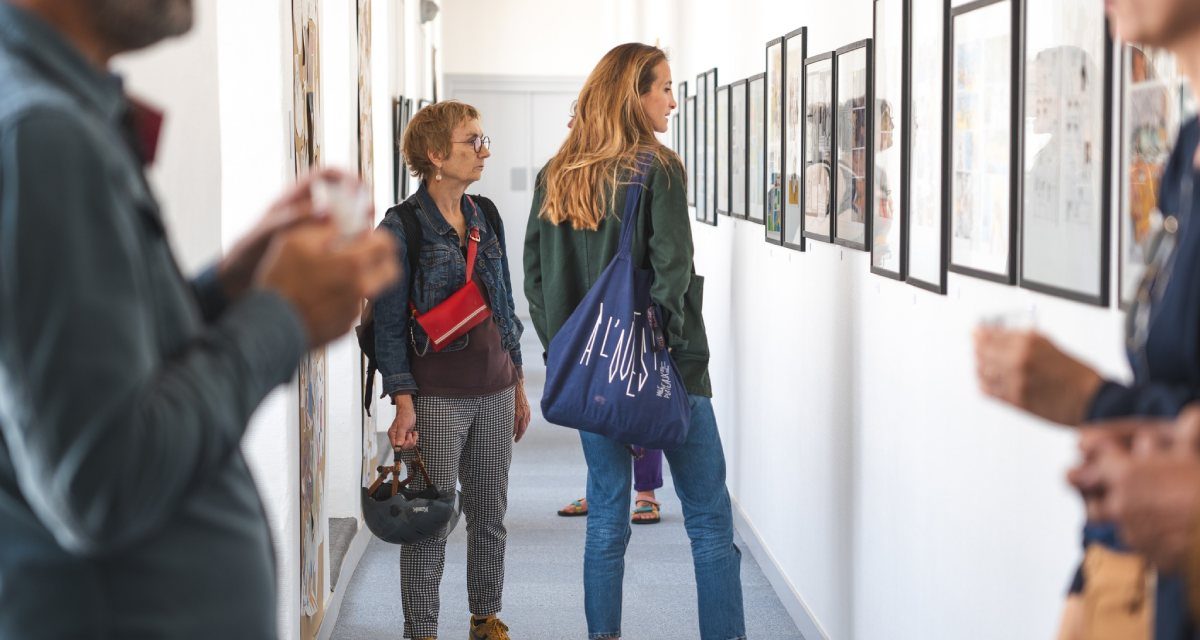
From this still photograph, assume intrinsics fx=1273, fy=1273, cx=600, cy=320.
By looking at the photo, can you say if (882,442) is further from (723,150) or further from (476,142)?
(723,150)

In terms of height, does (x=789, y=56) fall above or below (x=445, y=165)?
above

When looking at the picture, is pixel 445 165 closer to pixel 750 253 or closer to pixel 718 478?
pixel 718 478

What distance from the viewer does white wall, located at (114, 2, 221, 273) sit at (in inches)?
90.7

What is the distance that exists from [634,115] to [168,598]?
254 cm

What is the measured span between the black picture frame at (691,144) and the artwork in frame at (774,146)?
93.3 inches

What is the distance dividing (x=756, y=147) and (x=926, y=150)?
230 centimetres

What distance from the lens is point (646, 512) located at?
5566 mm

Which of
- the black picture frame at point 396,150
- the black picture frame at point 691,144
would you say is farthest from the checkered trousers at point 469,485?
the black picture frame at point 691,144

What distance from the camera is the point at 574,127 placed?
3.50 m

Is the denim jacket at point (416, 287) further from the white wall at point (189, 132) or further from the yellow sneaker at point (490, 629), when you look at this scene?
the yellow sneaker at point (490, 629)

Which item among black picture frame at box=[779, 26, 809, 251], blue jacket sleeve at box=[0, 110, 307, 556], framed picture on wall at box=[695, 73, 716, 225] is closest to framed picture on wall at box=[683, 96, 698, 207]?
framed picture on wall at box=[695, 73, 716, 225]

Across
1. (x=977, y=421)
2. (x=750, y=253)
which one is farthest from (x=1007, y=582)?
(x=750, y=253)

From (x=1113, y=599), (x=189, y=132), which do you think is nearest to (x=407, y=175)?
(x=189, y=132)

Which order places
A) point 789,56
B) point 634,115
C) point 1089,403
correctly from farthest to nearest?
point 789,56, point 634,115, point 1089,403
